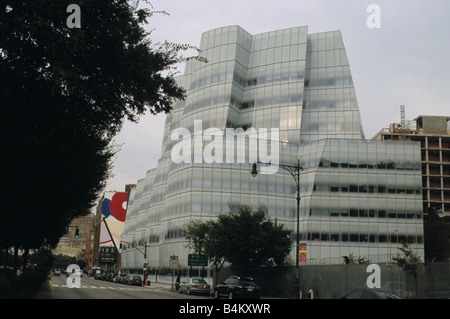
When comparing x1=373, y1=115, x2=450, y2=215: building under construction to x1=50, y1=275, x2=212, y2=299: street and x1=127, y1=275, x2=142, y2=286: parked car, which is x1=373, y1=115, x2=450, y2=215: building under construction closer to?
x1=127, y1=275, x2=142, y2=286: parked car

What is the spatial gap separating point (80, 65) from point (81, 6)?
1825mm

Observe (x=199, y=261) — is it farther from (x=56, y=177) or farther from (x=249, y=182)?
(x=56, y=177)

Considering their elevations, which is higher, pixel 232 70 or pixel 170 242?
pixel 232 70

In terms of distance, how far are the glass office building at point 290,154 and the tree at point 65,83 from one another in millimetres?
60747

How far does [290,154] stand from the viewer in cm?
9038

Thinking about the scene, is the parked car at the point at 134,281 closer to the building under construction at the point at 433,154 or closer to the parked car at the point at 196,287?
the parked car at the point at 196,287

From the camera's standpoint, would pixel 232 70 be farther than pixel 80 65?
Yes

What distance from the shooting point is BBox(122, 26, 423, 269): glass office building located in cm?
8394

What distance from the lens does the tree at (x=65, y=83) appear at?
45.5 ft

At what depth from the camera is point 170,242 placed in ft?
298

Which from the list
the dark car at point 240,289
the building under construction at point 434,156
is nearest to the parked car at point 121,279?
the dark car at point 240,289

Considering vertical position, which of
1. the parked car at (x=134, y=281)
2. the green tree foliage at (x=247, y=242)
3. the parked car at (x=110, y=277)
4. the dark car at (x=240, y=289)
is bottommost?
the parked car at (x=110, y=277)

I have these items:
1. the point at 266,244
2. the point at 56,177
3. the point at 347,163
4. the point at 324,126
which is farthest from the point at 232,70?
the point at 56,177

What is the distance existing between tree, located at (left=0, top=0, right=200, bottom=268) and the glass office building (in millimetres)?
60747
